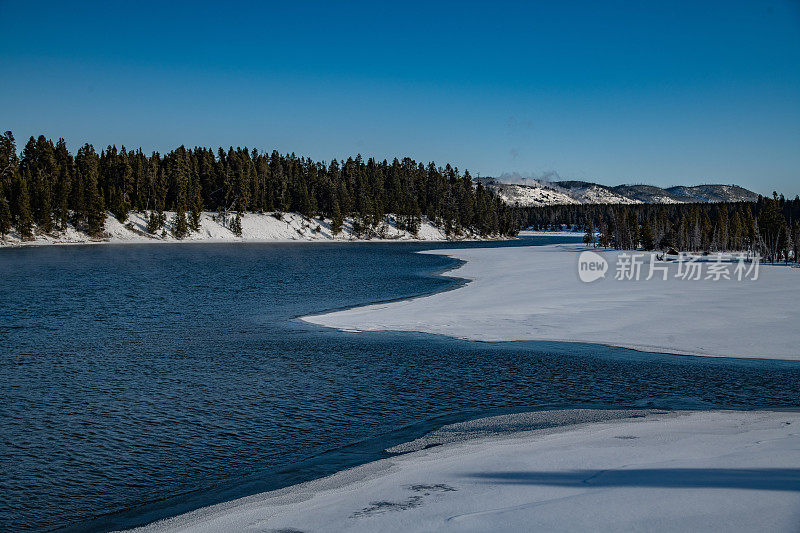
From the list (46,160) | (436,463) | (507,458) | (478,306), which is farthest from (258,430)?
(46,160)

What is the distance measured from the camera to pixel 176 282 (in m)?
51.3

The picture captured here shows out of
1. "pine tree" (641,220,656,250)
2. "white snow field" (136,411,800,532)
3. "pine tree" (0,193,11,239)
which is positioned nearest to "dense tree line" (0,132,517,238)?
"pine tree" (0,193,11,239)

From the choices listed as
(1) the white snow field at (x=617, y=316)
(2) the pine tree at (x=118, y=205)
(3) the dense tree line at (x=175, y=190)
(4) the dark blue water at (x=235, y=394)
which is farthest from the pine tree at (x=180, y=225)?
(4) the dark blue water at (x=235, y=394)

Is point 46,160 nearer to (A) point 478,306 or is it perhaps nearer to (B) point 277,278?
(B) point 277,278

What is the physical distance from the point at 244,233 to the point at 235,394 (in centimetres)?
15022

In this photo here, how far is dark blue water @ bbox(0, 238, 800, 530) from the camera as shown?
1105 centimetres

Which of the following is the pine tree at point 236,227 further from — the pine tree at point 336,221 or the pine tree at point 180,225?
the pine tree at point 336,221

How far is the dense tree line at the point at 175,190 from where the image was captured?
120938mm

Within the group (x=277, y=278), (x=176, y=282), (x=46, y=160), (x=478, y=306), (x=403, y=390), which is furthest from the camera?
(x=46, y=160)

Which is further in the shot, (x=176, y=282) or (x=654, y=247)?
(x=654, y=247)

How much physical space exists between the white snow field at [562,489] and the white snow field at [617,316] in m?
12.7

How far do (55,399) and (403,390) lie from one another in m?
10.0

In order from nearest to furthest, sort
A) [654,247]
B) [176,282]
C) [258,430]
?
[258,430], [176,282], [654,247]

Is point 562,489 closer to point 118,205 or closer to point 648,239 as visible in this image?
point 648,239
